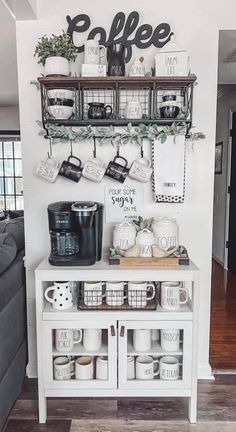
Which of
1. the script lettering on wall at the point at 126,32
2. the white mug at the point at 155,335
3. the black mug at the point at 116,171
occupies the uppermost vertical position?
the script lettering on wall at the point at 126,32

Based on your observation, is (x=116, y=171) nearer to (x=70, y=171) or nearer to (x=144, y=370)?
(x=70, y=171)

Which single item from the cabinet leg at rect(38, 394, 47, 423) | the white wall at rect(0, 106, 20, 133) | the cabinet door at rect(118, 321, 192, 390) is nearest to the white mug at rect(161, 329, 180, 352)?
the cabinet door at rect(118, 321, 192, 390)

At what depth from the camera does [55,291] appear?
75.0 inches

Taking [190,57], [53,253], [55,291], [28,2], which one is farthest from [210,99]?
[55,291]

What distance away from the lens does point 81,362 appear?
197 cm

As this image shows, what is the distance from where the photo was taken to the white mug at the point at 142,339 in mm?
1914

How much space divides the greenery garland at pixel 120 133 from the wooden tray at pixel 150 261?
0.67 m

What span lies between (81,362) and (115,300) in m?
0.38

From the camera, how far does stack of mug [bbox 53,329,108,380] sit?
1.91 metres

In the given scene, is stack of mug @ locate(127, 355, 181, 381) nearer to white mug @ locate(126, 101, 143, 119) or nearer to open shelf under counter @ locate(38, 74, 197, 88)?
white mug @ locate(126, 101, 143, 119)

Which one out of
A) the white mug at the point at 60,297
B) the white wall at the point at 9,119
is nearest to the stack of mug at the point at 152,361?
the white mug at the point at 60,297

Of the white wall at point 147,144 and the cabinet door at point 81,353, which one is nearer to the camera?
the cabinet door at point 81,353

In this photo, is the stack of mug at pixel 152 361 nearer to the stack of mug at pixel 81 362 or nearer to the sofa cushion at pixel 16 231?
the stack of mug at pixel 81 362

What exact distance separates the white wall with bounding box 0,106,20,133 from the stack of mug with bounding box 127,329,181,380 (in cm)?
Answer: 457
